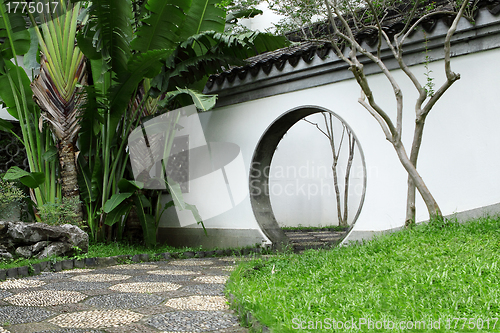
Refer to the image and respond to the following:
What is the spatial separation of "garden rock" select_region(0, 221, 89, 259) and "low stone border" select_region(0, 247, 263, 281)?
11.2 inches

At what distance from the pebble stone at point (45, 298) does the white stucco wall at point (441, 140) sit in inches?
142

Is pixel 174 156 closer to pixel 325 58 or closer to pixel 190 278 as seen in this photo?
pixel 325 58

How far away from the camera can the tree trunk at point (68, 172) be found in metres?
5.96

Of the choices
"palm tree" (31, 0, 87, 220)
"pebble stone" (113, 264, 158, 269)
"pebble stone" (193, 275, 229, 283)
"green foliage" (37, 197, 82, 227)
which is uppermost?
"palm tree" (31, 0, 87, 220)

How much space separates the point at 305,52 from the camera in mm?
6059

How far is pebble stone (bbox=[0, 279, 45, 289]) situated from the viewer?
3.49 meters

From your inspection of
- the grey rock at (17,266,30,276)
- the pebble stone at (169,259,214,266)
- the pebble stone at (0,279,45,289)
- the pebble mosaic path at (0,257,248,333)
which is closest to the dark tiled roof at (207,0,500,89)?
the pebble stone at (169,259,214,266)

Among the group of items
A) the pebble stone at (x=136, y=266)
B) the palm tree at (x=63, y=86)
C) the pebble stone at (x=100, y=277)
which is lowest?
the pebble stone at (x=136, y=266)

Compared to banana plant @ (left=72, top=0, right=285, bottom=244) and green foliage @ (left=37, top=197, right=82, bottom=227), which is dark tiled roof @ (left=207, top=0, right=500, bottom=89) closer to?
banana plant @ (left=72, top=0, right=285, bottom=244)

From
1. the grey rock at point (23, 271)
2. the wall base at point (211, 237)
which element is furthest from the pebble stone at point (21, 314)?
the wall base at point (211, 237)

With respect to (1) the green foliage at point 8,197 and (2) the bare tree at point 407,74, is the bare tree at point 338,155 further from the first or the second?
(1) the green foliage at point 8,197

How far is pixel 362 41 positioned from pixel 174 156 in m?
3.72

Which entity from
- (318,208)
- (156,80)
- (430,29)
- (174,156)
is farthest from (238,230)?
(318,208)

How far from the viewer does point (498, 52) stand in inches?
180
